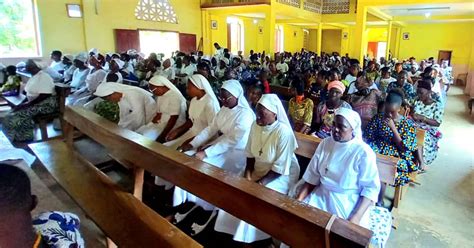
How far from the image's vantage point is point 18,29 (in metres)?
9.98

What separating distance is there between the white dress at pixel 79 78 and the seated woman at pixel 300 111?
4.66 m

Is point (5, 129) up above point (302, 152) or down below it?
below

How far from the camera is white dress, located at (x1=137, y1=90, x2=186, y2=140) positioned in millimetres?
3850

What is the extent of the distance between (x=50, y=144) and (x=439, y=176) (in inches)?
184

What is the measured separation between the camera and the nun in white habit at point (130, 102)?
157 inches

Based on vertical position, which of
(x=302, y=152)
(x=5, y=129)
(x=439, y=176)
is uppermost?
(x=302, y=152)

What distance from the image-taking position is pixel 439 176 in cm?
413

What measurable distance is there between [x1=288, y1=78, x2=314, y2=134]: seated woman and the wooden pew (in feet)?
7.53

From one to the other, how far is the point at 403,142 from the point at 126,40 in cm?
1142

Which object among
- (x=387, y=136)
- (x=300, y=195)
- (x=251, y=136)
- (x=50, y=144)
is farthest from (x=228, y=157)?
(x=50, y=144)

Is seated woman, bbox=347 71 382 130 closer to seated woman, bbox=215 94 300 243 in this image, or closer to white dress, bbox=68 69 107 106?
seated woman, bbox=215 94 300 243

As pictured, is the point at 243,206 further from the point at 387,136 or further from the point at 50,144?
the point at 50,144

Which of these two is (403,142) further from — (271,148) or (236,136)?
(236,136)

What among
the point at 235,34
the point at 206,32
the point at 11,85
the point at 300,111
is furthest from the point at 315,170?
the point at 235,34
